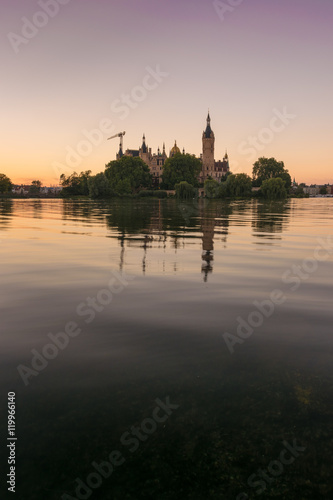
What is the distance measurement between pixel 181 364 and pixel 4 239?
13.9 m

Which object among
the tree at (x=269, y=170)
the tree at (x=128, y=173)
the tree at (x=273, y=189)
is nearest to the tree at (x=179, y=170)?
the tree at (x=128, y=173)

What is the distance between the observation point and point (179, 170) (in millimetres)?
163875

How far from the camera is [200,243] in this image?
15.6m

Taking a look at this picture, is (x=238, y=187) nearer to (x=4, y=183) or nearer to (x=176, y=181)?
(x=176, y=181)

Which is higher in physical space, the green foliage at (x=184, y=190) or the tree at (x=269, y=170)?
the tree at (x=269, y=170)

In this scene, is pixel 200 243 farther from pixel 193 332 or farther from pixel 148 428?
pixel 148 428

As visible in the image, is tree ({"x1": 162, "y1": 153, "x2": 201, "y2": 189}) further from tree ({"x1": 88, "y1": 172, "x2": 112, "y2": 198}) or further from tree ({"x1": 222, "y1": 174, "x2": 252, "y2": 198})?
tree ({"x1": 222, "y1": 174, "x2": 252, "y2": 198})

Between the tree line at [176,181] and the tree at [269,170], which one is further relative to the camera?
the tree at [269,170]

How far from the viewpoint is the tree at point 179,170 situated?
16325 cm

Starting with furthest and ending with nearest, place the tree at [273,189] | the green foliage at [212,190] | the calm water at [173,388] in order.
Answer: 1. the green foliage at [212,190]
2. the tree at [273,189]
3. the calm water at [173,388]

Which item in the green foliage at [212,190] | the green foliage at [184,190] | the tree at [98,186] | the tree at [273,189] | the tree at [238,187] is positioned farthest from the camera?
the green foliage at [212,190]

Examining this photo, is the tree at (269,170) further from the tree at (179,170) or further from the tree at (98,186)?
the tree at (98,186)

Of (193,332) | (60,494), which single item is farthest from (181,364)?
(60,494)

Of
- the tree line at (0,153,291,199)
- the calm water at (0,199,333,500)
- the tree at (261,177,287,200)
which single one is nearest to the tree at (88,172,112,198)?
the tree line at (0,153,291,199)
